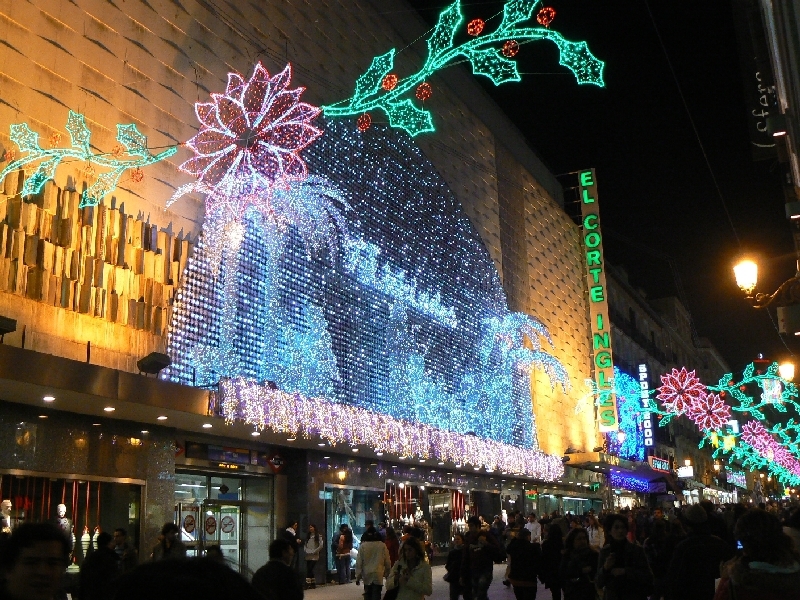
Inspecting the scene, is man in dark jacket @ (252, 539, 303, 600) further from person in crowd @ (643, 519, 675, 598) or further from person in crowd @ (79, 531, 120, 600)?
person in crowd @ (643, 519, 675, 598)

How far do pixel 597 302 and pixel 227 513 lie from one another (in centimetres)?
2725

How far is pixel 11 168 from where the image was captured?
1292 centimetres

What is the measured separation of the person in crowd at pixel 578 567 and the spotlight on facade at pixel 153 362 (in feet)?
24.3

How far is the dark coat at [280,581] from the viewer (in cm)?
682

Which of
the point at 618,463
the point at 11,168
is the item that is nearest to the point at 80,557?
the point at 11,168

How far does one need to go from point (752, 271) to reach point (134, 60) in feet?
37.5

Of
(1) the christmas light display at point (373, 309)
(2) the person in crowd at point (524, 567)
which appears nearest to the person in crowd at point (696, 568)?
(2) the person in crowd at point (524, 567)

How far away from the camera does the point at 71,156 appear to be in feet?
45.0

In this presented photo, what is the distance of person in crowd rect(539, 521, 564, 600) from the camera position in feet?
37.7

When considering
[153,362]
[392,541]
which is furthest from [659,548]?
[153,362]

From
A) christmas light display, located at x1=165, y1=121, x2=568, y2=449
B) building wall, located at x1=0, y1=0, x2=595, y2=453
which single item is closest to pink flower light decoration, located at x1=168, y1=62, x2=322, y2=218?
building wall, located at x1=0, y1=0, x2=595, y2=453

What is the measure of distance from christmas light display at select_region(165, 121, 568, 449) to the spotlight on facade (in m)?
1.33

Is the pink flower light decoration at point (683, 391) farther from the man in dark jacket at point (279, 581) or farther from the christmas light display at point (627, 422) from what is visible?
the man in dark jacket at point (279, 581)

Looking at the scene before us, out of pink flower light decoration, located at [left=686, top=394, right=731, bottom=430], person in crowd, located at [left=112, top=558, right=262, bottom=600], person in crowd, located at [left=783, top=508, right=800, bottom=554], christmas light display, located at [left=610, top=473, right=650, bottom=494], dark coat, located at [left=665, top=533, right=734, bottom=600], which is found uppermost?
pink flower light decoration, located at [left=686, top=394, right=731, bottom=430]
